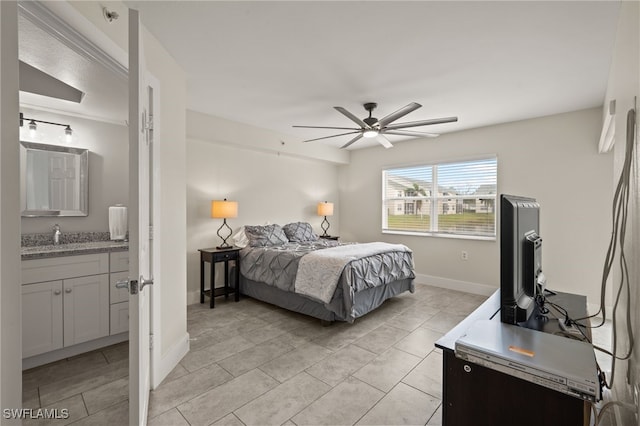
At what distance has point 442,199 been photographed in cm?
493

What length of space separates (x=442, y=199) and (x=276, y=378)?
390 centimetres

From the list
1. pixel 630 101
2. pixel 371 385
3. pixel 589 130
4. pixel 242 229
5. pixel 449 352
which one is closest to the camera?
pixel 449 352

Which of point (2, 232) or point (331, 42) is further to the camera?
point (331, 42)

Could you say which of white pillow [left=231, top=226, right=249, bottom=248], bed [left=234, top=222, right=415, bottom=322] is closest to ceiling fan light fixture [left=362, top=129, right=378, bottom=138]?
bed [left=234, top=222, right=415, bottom=322]

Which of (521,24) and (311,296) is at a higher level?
(521,24)

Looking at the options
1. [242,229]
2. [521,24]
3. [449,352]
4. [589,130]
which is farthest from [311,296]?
[589,130]

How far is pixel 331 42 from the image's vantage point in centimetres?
222

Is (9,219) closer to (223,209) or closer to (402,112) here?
(402,112)

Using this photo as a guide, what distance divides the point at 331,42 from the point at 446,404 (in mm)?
2343

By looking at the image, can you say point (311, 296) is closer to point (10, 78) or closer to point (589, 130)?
point (10, 78)

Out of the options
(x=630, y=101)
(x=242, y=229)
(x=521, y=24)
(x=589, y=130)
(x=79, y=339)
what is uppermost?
(x=521, y=24)

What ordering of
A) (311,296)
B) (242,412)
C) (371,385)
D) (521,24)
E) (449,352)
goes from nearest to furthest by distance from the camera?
(449,352)
(242,412)
(521,24)
(371,385)
(311,296)

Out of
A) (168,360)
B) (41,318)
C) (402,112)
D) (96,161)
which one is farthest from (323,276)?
(96,161)

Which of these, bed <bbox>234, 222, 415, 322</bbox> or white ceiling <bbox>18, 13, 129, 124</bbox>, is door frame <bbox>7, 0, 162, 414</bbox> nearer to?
white ceiling <bbox>18, 13, 129, 124</bbox>
